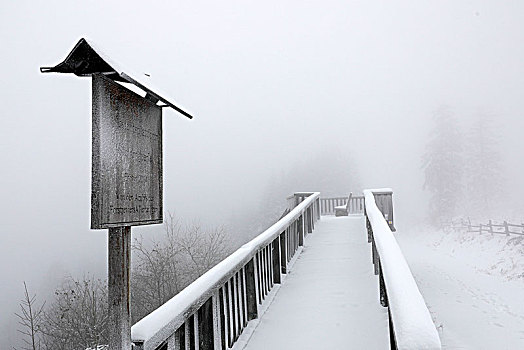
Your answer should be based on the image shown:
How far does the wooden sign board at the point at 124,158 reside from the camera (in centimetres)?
278

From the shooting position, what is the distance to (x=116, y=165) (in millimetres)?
2943

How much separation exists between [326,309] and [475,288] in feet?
43.0

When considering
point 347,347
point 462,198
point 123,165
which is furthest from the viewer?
point 462,198

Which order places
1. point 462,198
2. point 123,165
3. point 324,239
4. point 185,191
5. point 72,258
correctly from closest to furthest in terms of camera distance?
1. point 123,165
2. point 324,239
3. point 462,198
4. point 72,258
5. point 185,191

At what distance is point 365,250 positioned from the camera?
387 inches

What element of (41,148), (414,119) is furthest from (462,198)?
(41,148)

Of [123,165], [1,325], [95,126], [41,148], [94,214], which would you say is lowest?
[1,325]

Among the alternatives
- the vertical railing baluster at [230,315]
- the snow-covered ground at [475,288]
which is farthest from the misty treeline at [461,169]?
the vertical railing baluster at [230,315]

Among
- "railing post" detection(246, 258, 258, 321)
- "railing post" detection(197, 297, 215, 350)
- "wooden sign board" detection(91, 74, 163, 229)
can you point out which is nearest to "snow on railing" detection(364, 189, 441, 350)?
"railing post" detection(197, 297, 215, 350)

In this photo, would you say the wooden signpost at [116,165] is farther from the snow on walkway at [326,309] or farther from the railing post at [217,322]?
the snow on walkway at [326,309]

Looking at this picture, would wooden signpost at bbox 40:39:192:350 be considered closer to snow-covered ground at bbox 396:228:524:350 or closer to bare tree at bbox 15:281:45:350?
snow-covered ground at bbox 396:228:524:350

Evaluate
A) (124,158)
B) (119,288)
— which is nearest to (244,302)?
(119,288)

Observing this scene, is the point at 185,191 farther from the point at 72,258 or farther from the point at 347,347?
the point at 347,347

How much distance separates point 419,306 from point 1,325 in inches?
2465
